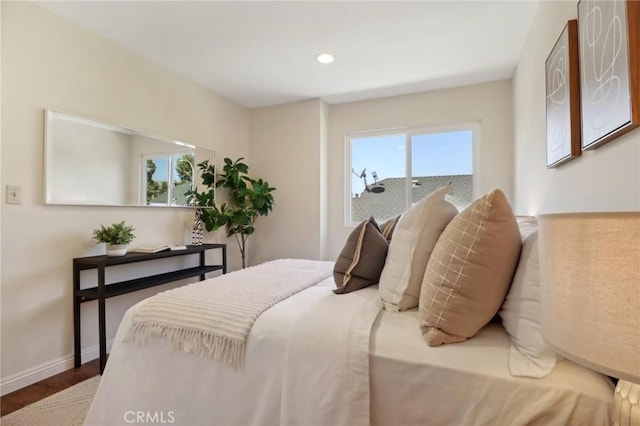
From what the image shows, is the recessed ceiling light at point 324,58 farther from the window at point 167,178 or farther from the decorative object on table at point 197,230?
the decorative object on table at point 197,230

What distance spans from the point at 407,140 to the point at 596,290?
11.0 ft

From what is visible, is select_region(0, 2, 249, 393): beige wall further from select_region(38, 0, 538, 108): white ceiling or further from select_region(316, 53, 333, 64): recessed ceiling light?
select_region(316, 53, 333, 64): recessed ceiling light

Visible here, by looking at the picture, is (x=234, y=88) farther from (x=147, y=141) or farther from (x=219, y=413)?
(x=219, y=413)

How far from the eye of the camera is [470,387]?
2.87 ft

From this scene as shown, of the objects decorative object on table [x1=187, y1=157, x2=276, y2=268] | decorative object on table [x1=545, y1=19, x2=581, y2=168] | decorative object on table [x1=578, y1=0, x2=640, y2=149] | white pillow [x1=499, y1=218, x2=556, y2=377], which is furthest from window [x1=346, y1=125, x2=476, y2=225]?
white pillow [x1=499, y1=218, x2=556, y2=377]

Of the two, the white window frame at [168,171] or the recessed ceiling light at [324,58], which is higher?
the recessed ceiling light at [324,58]

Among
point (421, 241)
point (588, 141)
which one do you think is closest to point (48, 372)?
point (421, 241)

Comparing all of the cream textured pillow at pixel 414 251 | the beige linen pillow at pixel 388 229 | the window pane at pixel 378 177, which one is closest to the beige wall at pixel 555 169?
the cream textured pillow at pixel 414 251

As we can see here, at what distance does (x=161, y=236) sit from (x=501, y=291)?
110 inches

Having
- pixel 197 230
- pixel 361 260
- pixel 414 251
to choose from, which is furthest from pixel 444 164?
pixel 197 230

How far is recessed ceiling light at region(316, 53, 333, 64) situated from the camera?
2.71 meters

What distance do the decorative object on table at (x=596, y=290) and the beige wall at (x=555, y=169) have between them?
0.58 meters

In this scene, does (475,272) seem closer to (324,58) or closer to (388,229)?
(388,229)

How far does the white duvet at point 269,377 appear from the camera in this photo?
1.01 metres
